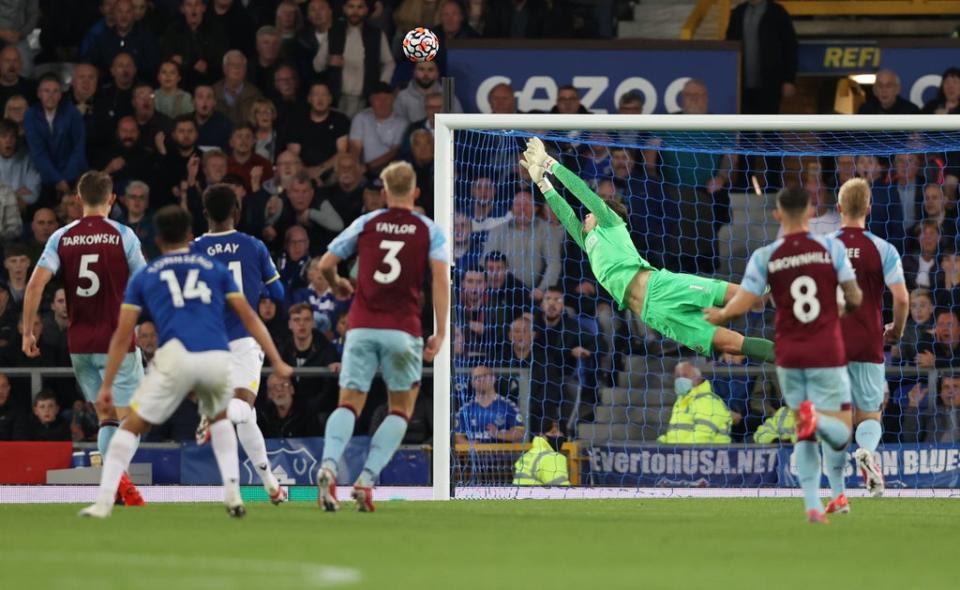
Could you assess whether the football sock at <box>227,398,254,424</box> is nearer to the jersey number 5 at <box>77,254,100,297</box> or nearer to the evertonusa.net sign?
the jersey number 5 at <box>77,254,100,297</box>

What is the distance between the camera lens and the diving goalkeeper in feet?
42.4

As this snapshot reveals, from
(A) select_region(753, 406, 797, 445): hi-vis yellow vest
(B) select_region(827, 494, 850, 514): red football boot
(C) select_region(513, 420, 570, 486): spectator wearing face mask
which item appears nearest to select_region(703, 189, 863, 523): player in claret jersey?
(B) select_region(827, 494, 850, 514): red football boot

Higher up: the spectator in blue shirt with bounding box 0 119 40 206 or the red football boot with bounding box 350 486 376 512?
the spectator in blue shirt with bounding box 0 119 40 206

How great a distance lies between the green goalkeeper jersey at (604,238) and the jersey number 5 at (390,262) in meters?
2.99

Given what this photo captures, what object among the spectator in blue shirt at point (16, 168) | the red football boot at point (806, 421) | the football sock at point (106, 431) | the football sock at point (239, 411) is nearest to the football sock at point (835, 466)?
the red football boot at point (806, 421)

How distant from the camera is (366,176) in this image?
57.5ft

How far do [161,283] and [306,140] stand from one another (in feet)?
27.5

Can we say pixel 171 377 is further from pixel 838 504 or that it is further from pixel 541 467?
pixel 541 467

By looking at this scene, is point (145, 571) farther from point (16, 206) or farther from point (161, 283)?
point (16, 206)

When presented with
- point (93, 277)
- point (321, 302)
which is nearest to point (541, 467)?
point (321, 302)

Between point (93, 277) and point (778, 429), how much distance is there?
21.4ft

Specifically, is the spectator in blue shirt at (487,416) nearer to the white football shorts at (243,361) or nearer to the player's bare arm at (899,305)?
the white football shorts at (243,361)

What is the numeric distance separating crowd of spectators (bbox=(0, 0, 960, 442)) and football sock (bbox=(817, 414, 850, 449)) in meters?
4.74

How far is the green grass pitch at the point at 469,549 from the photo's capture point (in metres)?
7.04
